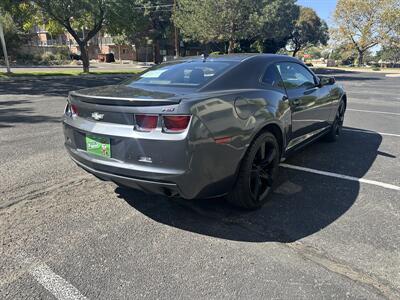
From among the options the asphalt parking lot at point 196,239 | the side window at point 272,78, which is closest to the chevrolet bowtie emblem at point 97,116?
the asphalt parking lot at point 196,239

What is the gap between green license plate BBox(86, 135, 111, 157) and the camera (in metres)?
3.00

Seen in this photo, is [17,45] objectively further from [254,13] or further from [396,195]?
[396,195]

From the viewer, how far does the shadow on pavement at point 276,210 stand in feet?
10.3

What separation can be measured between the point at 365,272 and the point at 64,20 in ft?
76.4

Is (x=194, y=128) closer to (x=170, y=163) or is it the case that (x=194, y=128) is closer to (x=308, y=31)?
(x=170, y=163)

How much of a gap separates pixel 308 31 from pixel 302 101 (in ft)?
176

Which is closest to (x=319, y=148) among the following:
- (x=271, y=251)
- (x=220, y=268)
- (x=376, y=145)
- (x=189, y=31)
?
(x=376, y=145)

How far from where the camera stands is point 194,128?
2.71m

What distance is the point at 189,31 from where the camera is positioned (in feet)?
98.3

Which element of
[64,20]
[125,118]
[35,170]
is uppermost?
[64,20]

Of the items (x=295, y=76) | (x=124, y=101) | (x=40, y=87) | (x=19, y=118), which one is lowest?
(x=40, y=87)

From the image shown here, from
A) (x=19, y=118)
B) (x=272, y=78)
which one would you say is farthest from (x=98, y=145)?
(x=19, y=118)

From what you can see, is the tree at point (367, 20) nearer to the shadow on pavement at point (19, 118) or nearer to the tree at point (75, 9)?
the tree at point (75, 9)

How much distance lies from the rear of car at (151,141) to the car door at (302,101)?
1324 mm
